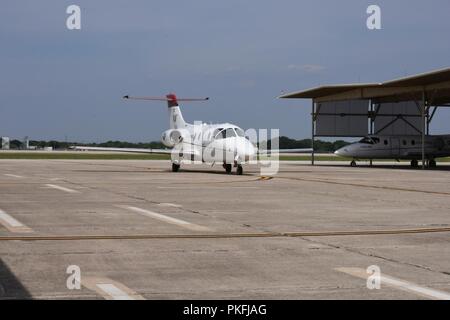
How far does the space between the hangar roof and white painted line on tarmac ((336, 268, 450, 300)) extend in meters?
33.2

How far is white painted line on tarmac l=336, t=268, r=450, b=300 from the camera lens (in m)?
7.21

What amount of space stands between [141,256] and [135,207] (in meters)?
7.07

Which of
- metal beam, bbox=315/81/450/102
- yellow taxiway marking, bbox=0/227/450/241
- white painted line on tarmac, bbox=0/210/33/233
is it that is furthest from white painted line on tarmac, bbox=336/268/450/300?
metal beam, bbox=315/81/450/102

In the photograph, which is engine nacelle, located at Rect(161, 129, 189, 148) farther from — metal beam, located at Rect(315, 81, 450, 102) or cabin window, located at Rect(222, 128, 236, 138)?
metal beam, located at Rect(315, 81, 450, 102)

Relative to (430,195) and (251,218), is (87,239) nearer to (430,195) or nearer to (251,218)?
(251,218)

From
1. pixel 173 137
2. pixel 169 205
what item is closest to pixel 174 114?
pixel 173 137

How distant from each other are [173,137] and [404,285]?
32945 millimetres

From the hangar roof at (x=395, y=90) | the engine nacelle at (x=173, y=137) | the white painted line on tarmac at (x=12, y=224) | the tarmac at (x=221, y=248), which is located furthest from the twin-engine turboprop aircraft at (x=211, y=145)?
the white painted line on tarmac at (x=12, y=224)

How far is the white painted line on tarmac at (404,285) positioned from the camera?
7.21m

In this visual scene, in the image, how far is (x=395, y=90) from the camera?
50.1 meters

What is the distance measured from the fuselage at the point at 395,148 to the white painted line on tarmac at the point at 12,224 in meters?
42.1

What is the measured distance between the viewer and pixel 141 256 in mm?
9594

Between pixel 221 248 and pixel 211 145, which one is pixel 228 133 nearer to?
pixel 211 145
